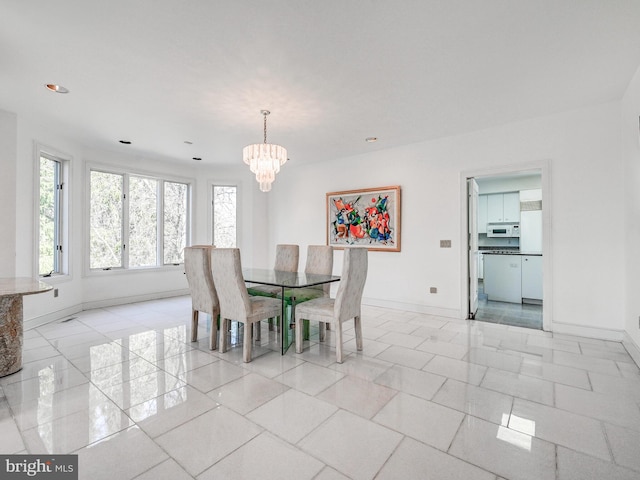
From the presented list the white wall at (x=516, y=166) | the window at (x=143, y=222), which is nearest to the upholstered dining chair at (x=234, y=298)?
the white wall at (x=516, y=166)

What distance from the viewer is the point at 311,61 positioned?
8.32 ft

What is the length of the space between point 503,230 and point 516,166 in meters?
2.93

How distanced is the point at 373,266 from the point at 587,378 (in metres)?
3.04

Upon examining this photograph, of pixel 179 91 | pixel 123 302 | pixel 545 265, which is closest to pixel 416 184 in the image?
pixel 545 265

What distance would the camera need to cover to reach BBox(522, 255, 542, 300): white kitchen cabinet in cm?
521

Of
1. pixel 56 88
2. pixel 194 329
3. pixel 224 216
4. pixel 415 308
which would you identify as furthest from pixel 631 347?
pixel 224 216


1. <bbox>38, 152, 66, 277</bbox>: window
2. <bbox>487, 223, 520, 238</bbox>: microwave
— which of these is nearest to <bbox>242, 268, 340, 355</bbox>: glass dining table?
<bbox>38, 152, 66, 277</bbox>: window

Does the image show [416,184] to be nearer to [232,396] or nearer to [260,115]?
[260,115]

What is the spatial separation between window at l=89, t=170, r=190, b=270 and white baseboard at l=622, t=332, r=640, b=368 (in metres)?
6.57

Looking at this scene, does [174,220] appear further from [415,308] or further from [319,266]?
[415,308]

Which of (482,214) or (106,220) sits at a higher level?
(482,214)

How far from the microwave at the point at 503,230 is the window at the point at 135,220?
20.7 feet

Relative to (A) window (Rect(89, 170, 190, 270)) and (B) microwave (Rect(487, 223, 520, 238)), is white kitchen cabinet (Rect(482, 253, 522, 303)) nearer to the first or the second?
(B) microwave (Rect(487, 223, 520, 238))

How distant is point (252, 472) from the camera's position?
1.49 meters
